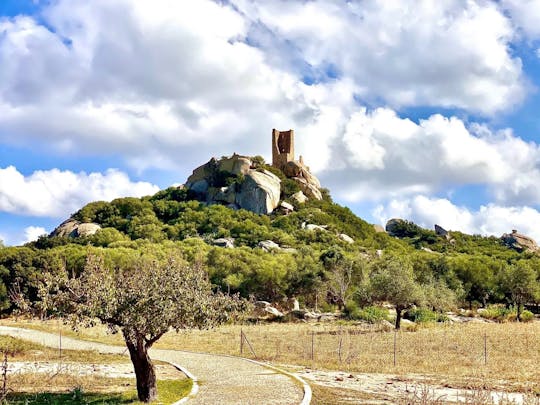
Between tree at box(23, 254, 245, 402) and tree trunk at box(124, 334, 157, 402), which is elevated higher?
tree at box(23, 254, 245, 402)

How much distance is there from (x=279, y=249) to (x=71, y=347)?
2710 inches

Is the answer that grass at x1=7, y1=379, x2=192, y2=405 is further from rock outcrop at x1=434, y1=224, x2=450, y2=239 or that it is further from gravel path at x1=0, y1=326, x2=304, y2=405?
rock outcrop at x1=434, y1=224, x2=450, y2=239

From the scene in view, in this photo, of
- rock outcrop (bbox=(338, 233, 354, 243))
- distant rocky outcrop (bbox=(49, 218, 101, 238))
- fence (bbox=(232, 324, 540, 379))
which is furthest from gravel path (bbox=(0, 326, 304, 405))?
distant rocky outcrop (bbox=(49, 218, 101, 238))

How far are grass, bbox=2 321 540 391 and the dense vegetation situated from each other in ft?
21.0

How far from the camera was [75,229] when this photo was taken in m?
120

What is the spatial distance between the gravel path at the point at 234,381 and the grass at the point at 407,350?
225cm

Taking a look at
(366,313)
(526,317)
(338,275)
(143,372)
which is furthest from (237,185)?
(143,372)

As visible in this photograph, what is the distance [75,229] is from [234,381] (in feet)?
353

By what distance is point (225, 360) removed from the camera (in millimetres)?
27672

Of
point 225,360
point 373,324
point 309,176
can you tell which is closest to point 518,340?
point 373,324

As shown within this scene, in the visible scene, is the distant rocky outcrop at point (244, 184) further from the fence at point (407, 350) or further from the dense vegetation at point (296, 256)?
the fence at point (407, 350)

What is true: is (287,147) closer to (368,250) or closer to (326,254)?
(368,250)

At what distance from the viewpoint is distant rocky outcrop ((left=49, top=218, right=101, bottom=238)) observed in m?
117

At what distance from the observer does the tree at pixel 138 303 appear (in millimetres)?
16203
